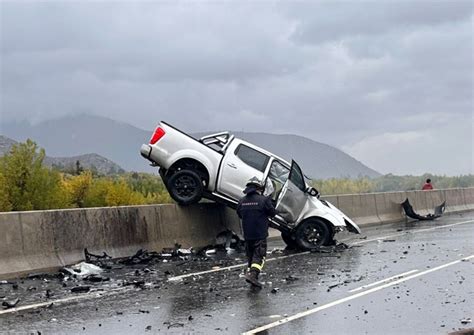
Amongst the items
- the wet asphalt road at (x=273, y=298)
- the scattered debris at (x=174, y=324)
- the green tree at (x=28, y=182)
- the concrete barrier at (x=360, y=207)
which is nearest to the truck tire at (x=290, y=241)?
the wet asphalt road at (x=273, y=298)

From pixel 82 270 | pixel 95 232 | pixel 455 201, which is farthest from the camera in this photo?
pixel 455 201

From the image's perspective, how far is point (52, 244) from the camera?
1273 cm

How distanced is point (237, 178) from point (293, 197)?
4.35 ft

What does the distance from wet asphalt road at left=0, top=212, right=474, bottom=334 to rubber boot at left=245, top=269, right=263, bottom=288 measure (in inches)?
7.6

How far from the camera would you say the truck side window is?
16.5 meters

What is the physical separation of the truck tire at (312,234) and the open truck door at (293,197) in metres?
0.31

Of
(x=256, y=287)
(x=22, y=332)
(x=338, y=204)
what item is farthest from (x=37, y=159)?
(x=22, y=332)

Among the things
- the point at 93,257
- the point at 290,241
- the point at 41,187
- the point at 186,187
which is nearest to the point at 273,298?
the point at 93,257

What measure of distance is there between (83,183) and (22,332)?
16.6 m

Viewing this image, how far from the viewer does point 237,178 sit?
53.7 ft

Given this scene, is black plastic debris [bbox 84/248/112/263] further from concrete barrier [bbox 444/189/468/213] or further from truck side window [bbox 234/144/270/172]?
concrete barrier [bbox 444/189/468/213]

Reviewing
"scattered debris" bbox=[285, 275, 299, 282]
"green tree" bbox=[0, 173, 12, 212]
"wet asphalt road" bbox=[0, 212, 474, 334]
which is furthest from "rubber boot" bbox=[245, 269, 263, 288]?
"green tree" bbox=[0, 173, 12, 212]

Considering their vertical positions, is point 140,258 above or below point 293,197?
below

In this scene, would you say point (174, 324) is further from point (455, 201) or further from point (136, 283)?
point (455, 201)
